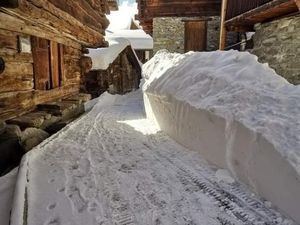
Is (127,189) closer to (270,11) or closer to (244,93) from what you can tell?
(244,93)

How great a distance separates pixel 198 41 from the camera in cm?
1412

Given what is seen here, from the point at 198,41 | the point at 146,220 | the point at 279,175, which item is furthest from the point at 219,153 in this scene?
the point at 198,41

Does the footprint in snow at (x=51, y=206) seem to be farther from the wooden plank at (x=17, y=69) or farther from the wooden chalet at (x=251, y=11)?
the wooden chalet at (x=251, y=11)

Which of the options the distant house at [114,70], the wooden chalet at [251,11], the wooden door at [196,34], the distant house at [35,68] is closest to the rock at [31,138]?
the distant house at [35,68]

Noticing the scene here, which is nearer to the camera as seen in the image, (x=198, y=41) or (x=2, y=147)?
(x=2, y=147)

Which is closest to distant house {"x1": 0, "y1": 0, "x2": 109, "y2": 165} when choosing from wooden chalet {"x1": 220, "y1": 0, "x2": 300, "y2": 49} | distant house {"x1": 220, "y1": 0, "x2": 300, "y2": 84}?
wooden chalet {"x1": 220, "y1": 0, "x2": 300, "y2": 49}

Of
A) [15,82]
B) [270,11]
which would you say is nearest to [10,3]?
[15,82]

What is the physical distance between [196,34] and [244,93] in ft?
37.7

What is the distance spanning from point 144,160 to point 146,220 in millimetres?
1473

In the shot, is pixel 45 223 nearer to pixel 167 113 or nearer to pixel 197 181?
pixel 197 181

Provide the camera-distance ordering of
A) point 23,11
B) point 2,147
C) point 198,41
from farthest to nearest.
A: 1. point 198,41
2. point 23,11
3. point 2,147

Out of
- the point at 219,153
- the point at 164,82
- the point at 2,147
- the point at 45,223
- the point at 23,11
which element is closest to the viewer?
the point at 45,223

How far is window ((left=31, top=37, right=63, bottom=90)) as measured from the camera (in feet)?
18.1

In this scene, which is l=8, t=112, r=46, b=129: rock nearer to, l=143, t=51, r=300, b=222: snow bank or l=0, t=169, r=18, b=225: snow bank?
l=0, t=169, r=18, b=225: snow bank
